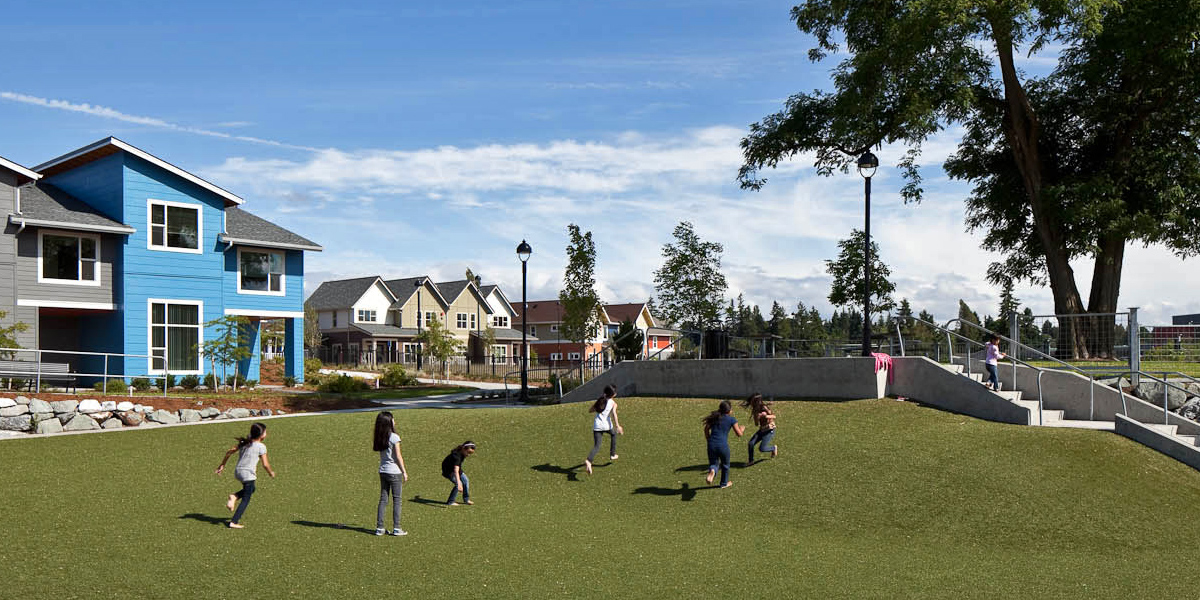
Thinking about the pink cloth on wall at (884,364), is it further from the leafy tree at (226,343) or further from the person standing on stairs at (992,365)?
the leafy tree at (226,343)

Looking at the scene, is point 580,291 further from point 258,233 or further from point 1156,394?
point 1156,394

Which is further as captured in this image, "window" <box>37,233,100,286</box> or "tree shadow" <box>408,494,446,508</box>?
"window" <box>37,233,100,286</box>

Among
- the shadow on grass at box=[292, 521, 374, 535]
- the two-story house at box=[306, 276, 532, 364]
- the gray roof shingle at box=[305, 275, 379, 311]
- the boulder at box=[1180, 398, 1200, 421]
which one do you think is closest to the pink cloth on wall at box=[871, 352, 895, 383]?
the boulder at box=[1180, 398, 1200, 421]

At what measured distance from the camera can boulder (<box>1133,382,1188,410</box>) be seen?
19.2 meters

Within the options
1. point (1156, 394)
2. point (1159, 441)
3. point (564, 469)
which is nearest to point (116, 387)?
point (564, 469)

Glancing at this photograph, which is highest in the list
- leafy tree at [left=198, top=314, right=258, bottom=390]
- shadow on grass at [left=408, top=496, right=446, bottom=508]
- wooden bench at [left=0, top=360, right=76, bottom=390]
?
leafy tree at [left=198, top=314, right=258, bottom=390]

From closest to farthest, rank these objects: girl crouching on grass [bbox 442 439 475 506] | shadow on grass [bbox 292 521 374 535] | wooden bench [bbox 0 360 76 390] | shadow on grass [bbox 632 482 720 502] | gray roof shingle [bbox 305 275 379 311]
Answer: shadow on grass [bbox 292 521 374 535] < girl crouching on grass [bbox 442 439 475 506] < shadow on grass [bbox 632 482 720 502] < wooden bench [bbox 0 360 76 390] < gray roof shingle [bbox 305 275 379 311]

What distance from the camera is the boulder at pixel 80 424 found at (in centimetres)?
2242

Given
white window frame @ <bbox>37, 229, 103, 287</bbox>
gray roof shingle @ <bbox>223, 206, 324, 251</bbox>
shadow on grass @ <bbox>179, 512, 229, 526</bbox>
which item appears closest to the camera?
shadow on grass @ <bbox>179, 512, 229, 526</bbox>

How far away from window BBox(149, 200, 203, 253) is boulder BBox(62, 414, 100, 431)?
11.4 meters

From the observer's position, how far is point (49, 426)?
872 inches

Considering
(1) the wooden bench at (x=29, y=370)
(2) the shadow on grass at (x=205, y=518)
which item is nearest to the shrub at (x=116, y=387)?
(1) the wooden bench at (x=29, y=370)

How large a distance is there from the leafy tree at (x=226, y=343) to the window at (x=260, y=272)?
2.35 m

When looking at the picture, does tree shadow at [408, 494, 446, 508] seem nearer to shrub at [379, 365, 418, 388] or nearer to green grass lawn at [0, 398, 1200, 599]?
green grass lawn at [0, 398, 1200, 599]
